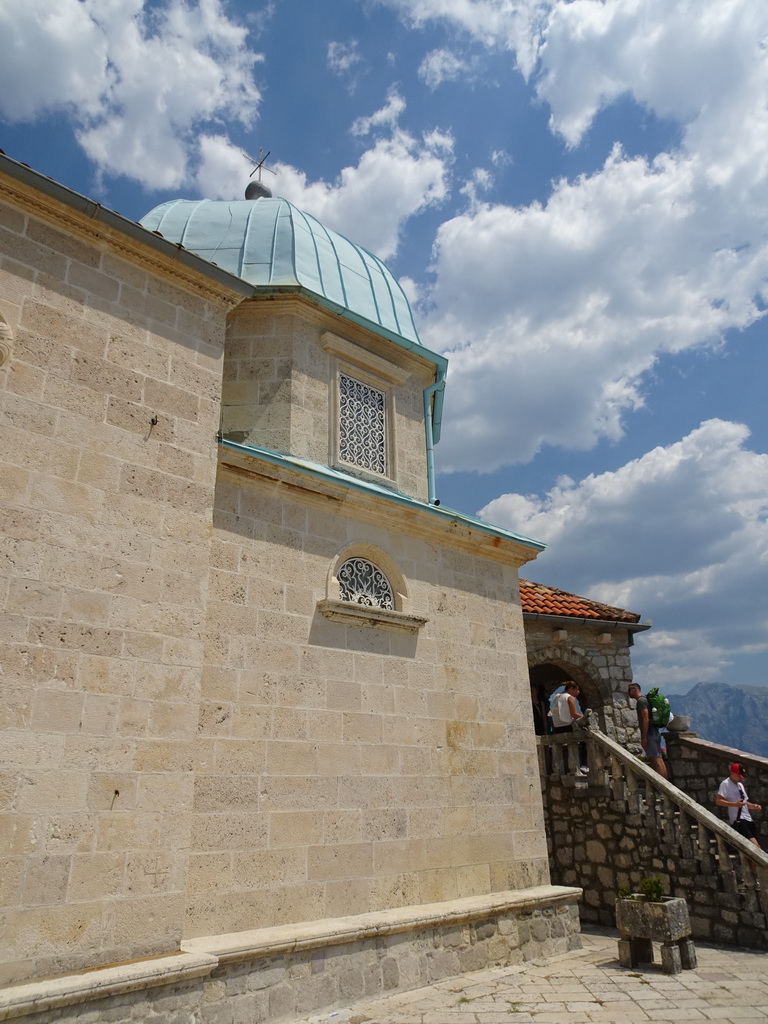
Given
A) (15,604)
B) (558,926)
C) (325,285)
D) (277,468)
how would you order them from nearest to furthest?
(15,604) → (277,468) → (558,926) → (325,285)

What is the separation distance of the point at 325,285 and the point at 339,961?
7094mm

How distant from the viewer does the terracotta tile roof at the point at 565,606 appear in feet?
39.9

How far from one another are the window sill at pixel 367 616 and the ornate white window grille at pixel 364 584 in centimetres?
13

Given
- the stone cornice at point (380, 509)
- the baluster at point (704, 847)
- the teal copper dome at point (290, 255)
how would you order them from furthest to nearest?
the teal copper dome at point (290, 255) → the baluster at point (704, 847) → the stone cornice at point (380, 509)

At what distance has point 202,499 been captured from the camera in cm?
562

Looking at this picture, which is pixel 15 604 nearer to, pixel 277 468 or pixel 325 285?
pixel 277 468

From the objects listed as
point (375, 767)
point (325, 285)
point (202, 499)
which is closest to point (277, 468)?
point (202, 499)

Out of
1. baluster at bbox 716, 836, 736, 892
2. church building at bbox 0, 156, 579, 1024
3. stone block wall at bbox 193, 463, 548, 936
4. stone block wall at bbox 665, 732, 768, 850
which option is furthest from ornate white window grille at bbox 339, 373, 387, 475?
stone block wall at bbox 665, 732, 768, 850

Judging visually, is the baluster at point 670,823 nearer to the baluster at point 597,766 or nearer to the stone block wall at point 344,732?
the baluster at point 597,766

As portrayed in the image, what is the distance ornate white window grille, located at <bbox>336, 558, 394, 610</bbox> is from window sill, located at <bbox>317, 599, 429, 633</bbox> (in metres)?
0.13

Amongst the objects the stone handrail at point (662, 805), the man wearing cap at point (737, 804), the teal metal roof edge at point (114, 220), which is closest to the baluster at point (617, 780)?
the stone handrail at point (662, 805)

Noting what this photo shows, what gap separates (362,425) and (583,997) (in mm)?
6079

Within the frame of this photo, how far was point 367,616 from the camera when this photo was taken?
6746mm

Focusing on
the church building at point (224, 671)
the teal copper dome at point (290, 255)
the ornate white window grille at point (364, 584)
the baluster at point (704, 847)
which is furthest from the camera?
the teal copper dome at point (290, 255)
